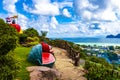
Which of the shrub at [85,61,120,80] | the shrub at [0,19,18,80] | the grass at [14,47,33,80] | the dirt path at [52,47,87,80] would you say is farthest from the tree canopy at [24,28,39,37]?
the shrub at [0,19,18,80]

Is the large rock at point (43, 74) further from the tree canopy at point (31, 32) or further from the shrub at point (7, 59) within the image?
the tree canopy at point (31, 32)

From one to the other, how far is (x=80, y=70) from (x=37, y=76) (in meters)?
6.99

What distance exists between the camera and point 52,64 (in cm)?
3472

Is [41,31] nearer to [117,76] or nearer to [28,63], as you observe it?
[28,63]

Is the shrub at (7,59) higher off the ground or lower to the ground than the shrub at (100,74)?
higher

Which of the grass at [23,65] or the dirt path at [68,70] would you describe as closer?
the grass at [23,65]

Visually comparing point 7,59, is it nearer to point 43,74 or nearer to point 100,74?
point 43,74

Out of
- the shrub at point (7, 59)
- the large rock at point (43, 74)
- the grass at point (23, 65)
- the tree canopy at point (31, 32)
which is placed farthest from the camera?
the tree canopy at point (31, 32)

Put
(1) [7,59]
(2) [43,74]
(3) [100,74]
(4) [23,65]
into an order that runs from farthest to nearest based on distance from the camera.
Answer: (4) [23,65] < (3) [100,74] < (2) [43,74] < (1) [7,59]

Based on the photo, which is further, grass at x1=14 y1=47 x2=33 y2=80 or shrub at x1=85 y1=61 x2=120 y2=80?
shrub at x1=85 y1=61 x2=120 y2=80

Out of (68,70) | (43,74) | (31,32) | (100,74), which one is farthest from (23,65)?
(31,32)

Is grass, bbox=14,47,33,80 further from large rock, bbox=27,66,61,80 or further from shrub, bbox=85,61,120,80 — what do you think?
shrub, bbox=85,61,120,80

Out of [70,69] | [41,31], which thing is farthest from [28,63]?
[41,31]

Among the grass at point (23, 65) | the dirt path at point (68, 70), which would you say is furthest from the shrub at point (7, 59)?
the dirt path at point (68, 70)
